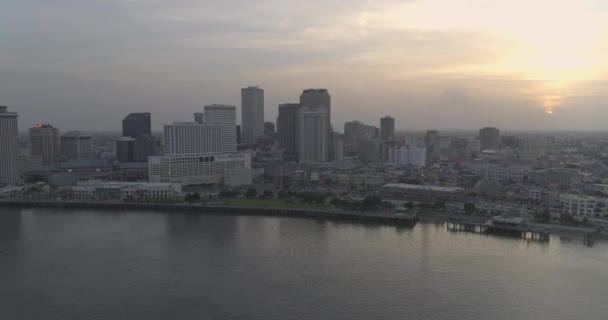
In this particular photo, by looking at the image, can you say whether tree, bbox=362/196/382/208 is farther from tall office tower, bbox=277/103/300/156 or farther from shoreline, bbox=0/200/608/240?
tall office tower, bbox=277/103/300/156

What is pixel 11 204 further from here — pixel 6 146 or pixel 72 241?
pixel 72 241

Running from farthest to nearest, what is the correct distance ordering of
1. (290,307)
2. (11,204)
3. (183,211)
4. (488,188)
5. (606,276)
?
(488,188) → (11,204) → (183,211) → (606,276) → (290,307)

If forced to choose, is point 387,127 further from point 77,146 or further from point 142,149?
point 77,146

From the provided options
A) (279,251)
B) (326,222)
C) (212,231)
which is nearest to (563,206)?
(326,222)

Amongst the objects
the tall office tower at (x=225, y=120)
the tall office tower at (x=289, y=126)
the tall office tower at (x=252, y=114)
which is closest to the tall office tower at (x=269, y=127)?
the tall office tower at (x=252, y=114)

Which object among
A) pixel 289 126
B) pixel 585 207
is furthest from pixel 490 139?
pixel 585 207

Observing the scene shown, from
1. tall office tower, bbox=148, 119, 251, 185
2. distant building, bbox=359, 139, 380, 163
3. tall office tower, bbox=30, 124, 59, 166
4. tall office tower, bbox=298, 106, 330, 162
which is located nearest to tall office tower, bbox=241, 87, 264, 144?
tall office tower, bbox=298, 106, 330, 162

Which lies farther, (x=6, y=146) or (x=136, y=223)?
(x=6, y=146)
